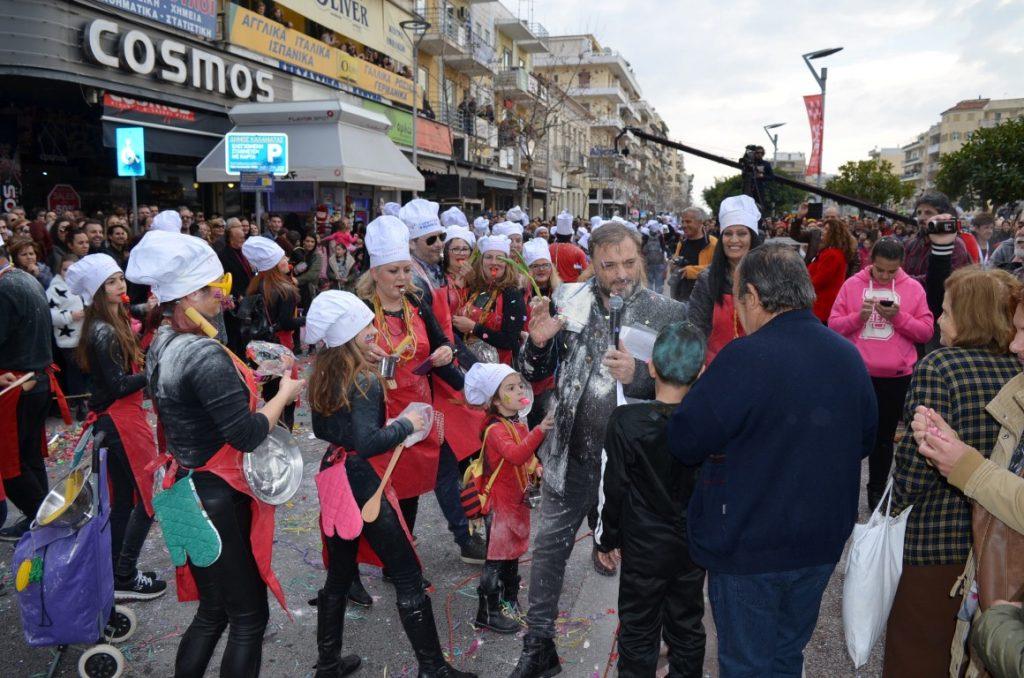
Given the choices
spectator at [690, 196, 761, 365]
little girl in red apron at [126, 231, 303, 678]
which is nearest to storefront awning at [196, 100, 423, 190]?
spectator at [690, 196, 761, 365]

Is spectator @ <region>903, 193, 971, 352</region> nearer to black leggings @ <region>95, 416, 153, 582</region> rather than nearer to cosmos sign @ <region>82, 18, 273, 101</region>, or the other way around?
black leggings @ <region>95, 416, 153, 582</region>

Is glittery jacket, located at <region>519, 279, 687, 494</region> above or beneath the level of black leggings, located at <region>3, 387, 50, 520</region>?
above

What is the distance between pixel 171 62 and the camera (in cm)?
1441

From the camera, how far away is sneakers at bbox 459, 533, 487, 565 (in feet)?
14.8

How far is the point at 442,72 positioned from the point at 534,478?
30023 millimetres

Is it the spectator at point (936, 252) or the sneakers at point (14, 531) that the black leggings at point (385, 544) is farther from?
the spectator at point (936, 252)

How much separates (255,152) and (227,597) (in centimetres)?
1116

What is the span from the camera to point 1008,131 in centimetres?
2331

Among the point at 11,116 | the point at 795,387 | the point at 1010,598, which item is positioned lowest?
the point at 1010,598

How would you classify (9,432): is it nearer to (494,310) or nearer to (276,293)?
(276,293)

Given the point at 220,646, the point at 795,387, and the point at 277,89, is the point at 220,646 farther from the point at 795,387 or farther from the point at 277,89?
the point at 277,89

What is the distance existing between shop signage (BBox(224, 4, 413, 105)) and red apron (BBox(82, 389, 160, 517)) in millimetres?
15070

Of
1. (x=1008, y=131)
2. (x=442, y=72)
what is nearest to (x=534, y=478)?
(x=1008, y=131)

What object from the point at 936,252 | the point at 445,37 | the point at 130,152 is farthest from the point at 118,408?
the point at 445,37
